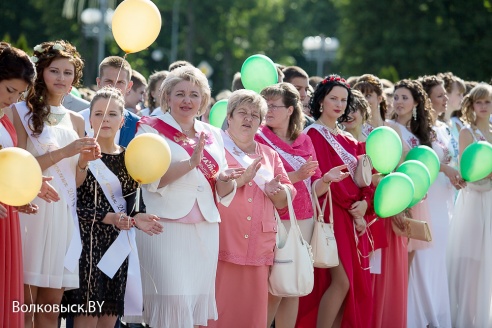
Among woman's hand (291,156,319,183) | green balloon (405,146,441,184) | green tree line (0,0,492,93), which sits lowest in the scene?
woman's hand (291,156,319,183)

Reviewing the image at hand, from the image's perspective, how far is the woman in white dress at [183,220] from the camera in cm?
753

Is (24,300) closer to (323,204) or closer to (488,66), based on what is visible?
(323,204)

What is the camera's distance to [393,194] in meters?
9.14

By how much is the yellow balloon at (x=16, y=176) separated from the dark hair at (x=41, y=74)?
2.53 feet

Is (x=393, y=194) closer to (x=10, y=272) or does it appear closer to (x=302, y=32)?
(x=10, y=272)

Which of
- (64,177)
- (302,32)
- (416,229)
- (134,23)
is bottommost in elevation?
(416,229)


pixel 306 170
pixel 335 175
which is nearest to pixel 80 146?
pixel 306 170

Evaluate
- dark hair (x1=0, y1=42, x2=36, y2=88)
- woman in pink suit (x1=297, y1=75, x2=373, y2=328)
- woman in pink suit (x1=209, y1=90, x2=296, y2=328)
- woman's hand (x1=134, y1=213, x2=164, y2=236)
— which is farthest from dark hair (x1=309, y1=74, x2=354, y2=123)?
dark hair (x1=0, y1=42, x2=36, y2=88)

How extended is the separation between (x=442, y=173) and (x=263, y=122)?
3.47 metres

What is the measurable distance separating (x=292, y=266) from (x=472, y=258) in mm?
3735

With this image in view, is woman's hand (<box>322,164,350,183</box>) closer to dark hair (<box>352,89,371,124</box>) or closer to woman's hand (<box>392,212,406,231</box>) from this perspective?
dark hair (<box>352,89,371,124</box>)

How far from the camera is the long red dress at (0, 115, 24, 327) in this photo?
6.59 metres

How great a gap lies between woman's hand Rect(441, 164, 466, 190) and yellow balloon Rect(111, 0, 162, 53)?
14.0ft

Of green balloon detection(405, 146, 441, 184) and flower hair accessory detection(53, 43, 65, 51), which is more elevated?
flower hair accessory detection(53, 43, 65, 51)
